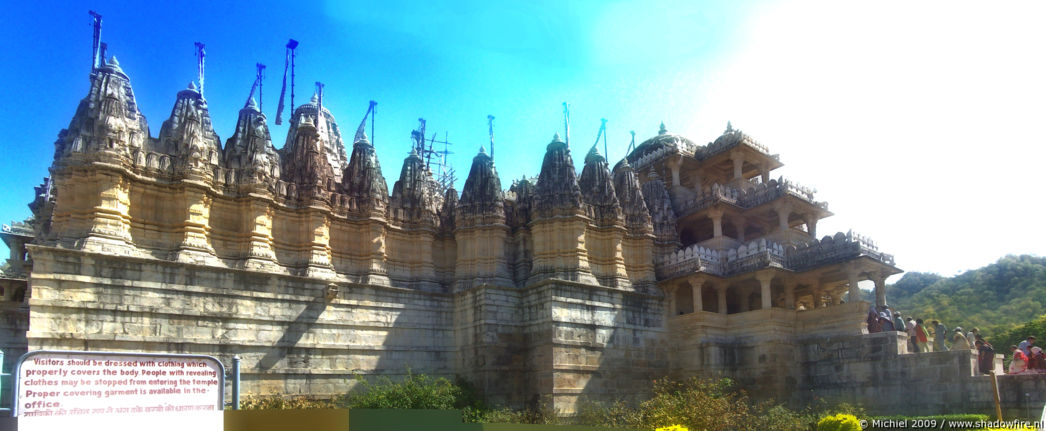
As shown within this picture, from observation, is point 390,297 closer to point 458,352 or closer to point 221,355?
point 458,352

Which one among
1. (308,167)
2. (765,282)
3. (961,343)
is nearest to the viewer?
(961,343)

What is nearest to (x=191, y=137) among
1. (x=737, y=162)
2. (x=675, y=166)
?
(x=675, y=166)

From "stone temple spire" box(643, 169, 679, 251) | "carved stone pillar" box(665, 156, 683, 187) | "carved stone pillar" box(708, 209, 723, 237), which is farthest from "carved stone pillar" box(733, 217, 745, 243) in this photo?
"carved stone pillar" box(665, 156, 683, 187)

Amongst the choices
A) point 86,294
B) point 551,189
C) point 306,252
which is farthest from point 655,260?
point 86,294

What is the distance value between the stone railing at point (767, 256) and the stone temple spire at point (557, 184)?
14.6ft

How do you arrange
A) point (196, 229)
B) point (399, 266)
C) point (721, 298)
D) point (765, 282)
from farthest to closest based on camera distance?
1. point (721, 298)
2. point (765, 282)
3. point (399, 266)
4. point (196, 229)

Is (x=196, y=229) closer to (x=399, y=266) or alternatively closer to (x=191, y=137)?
(x=191, y=137)

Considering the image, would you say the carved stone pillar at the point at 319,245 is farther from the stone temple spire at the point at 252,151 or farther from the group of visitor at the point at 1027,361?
the group of visitor at the point at 1027,361

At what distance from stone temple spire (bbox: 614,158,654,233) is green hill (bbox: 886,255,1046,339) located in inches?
1112

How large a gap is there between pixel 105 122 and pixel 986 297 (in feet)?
187

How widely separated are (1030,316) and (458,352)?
41316 mm

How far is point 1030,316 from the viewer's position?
48.2 metres

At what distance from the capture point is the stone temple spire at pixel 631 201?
28.7m

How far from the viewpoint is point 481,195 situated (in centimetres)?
2680
